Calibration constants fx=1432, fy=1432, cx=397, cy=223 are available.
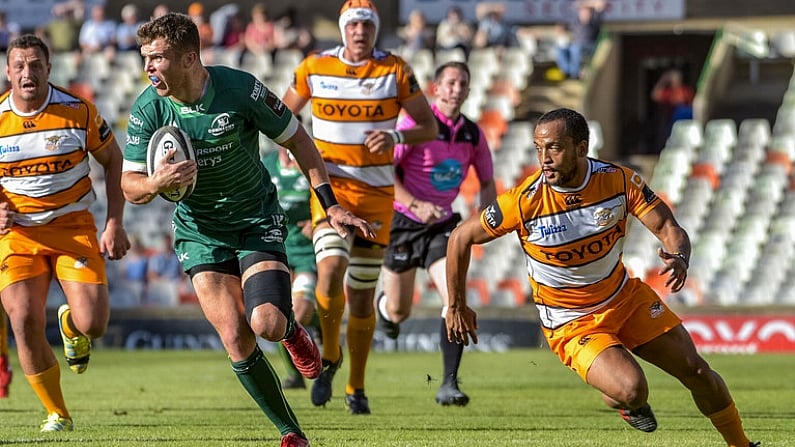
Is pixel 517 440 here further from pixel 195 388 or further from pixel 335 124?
pixel 195 388

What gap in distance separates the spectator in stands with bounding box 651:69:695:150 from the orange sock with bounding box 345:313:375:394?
15.6 meters

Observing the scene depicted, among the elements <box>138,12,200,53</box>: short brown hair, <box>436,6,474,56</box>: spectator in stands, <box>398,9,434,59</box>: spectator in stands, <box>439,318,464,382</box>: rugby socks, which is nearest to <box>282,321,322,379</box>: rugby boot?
<box>138,12,200,53</box>: short brown hair

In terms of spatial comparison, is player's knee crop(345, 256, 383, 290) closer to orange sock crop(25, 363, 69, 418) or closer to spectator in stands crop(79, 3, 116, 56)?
orange sock crop(25, 363, 69, 418)

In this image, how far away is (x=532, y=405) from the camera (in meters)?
11.1

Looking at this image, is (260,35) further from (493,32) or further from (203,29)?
(493,32)

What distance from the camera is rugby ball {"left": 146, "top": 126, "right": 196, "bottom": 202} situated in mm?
7082

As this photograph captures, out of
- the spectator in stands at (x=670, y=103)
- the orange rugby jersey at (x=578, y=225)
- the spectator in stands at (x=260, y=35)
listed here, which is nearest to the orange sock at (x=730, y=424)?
the orange rugby jersey at (x=578, y=225)

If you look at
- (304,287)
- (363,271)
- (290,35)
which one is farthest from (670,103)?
(363,271)

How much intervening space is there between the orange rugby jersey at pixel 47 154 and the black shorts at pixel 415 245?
2826 millimetres

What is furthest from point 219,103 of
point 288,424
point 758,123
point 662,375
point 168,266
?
point 758,123

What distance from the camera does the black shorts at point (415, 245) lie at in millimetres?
11203

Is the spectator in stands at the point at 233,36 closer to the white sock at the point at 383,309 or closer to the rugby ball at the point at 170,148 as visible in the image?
the white sock at the point at 383,309

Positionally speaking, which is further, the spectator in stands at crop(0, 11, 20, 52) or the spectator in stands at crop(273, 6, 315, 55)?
the spectator in stands at crop(0, 11, 20, 52)

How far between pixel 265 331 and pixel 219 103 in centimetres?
124
